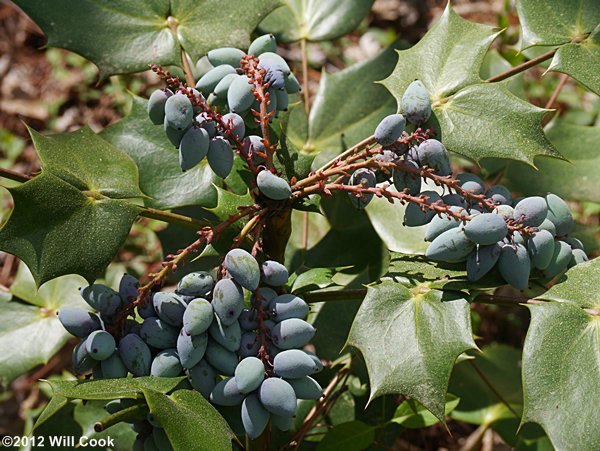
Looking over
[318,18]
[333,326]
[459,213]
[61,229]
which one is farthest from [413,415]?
[318,18]

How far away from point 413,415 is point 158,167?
750mm

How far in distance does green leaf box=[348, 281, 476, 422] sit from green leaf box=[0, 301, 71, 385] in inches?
32.5

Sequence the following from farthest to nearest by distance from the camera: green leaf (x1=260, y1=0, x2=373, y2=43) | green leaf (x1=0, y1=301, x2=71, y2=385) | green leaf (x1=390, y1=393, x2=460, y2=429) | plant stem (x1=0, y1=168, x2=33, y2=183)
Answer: green leaf (x1=260, y1=0, x2=373, y2=43)
green leaf (x1=0, y1=301, x2=71, y2=385)
green leaf (x1=390, y1=393, x2=460, y2=429)
plant stem (x1=0, y1=168, x2=33, y2=183)

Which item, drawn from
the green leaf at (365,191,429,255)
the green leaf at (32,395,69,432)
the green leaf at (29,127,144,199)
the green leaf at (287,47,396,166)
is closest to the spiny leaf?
the green leaf at (287,47,396,166)

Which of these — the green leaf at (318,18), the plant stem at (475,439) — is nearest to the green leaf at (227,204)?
the green leaf at (318,18)

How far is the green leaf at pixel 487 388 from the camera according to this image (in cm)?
173

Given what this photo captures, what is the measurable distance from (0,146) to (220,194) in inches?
77.2

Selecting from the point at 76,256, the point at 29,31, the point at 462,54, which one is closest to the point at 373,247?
the point at 462,54

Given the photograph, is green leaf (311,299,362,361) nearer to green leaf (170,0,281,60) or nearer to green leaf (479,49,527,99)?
green leaf (170,0,281,60)

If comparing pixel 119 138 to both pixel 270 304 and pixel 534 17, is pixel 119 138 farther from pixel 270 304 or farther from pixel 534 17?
pixel 534 17

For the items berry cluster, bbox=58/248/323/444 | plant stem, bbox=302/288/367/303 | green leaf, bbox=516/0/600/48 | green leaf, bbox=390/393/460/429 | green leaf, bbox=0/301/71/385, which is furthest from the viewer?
green leaf, bbox=0/301/71/385

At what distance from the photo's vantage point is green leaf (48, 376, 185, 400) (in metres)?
0.94

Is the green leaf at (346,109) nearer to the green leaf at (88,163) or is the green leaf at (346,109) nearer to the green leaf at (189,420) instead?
the green leaf at (88,163)

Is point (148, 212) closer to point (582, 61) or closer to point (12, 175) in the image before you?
point (12, 175)
